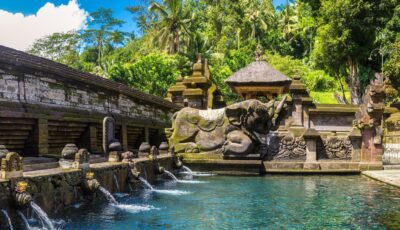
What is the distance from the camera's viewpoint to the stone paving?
13255 mm

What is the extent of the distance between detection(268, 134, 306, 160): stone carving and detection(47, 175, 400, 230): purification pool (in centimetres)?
366

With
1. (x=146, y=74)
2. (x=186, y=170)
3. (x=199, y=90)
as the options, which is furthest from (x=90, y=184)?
(x=146, y=74)

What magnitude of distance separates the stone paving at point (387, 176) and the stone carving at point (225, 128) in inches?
153

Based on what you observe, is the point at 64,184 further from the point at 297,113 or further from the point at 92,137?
the point at 297,113

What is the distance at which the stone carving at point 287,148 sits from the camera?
706 inches

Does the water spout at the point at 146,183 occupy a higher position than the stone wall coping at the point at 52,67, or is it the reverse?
the stone wall coping at the point at 52,67

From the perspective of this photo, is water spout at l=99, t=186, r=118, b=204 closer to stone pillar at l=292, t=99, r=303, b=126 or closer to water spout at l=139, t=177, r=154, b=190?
water spout at l=139, t=177, r=154, b=190

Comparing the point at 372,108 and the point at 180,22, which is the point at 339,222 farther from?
the point at 180,22

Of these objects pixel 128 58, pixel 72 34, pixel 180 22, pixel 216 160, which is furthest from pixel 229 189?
pixel 72 34

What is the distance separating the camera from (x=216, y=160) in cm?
1708

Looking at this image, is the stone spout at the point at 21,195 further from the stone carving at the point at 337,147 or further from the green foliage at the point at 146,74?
the green foliage at the point at 146,74

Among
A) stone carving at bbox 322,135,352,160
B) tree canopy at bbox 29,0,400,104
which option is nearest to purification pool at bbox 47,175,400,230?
stone carving at bbox 322,135,352,160

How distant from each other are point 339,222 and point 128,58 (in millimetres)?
47608

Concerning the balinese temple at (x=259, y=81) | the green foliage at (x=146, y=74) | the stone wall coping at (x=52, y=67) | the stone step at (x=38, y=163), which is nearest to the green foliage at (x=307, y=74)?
the green foliage at (x=146, y=74)
